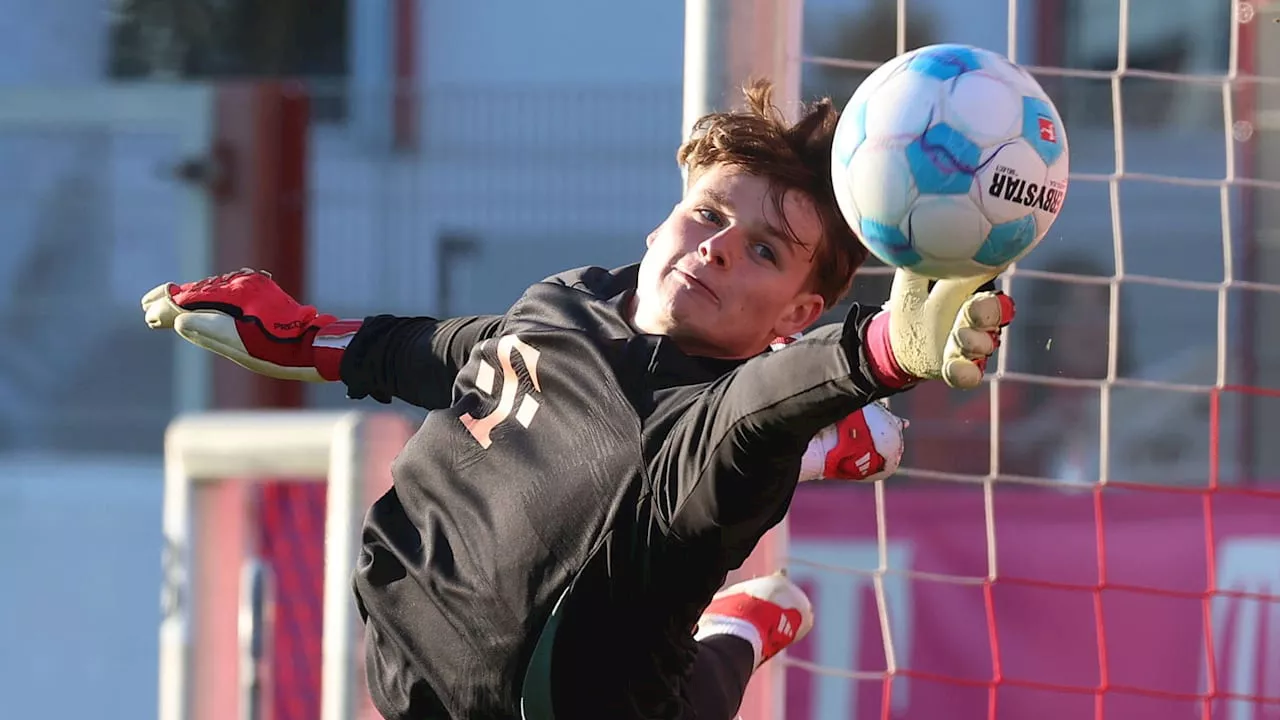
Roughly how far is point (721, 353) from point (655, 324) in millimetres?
116

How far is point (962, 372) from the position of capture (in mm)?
1722

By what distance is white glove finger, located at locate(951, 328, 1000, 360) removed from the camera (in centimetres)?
172

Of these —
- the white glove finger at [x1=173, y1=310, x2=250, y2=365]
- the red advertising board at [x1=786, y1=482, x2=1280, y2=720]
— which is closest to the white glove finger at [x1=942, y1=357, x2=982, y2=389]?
the white glove finger at [x1=173, y1=310, x2=250, y2=365]

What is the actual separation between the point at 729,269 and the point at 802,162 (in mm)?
210

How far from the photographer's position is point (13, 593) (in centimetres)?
598

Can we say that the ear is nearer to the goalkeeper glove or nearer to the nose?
the nose

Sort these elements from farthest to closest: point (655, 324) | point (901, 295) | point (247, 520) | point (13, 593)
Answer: point (13, 593), point (247, 520), point (655, 324), point (901, 295)

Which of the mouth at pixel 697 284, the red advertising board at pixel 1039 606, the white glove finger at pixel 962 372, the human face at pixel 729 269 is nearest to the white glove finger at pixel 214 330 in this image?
the human face at pixel 729 269

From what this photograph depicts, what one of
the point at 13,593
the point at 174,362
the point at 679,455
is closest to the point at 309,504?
the point at 679,455

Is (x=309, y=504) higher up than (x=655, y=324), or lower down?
lower down

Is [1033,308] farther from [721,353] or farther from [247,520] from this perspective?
[721,353]

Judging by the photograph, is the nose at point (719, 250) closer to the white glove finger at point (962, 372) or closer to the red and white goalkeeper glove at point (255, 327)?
the white glove finger at point (962, 372)

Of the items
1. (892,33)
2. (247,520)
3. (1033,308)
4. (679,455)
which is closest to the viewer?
(679,455)

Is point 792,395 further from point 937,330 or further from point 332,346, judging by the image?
point 332,346
